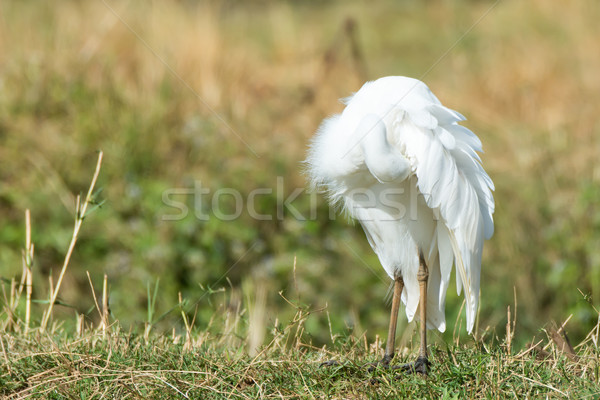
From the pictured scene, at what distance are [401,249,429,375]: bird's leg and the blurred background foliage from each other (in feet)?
7.40

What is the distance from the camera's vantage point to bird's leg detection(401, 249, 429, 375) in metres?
2.77

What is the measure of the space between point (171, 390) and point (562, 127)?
7274mm

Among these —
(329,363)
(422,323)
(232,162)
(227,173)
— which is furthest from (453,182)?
(232,162)

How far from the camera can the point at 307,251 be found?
7016 mm

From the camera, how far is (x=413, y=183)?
316cm

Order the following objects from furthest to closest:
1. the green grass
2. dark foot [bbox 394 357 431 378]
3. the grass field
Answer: the grass field, dark foot [bbox 394 357 431 378], the green grass

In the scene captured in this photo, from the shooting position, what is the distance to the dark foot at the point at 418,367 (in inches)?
108

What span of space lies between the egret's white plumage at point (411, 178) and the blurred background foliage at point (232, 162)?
86.0 inches

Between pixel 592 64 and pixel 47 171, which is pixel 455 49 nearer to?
pixel 592 64

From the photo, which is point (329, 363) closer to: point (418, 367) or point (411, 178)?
point (418, 367)

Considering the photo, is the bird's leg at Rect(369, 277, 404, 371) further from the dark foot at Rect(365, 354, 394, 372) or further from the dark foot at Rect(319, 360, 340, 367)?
the dark foot at Rect(319, 360, 340, 367)

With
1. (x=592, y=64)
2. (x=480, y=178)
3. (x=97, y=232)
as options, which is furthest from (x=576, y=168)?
(x=97, y=232)

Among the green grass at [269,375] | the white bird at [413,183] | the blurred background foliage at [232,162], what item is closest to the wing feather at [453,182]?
the white bird at [413,183]

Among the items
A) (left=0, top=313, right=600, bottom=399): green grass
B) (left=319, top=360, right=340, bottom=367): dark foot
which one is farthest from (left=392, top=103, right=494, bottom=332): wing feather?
(left=319, top=360, right=340, bottom=367): dark foot
